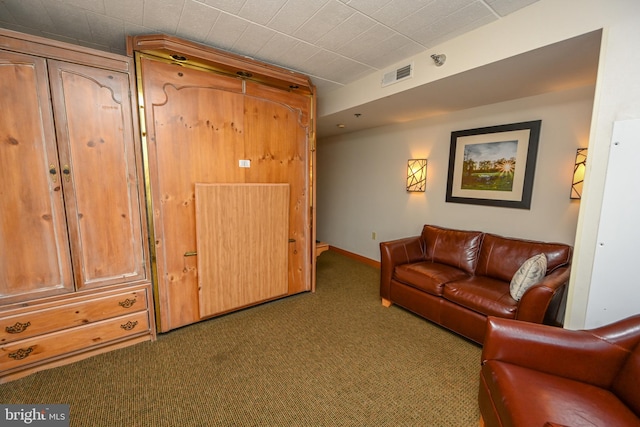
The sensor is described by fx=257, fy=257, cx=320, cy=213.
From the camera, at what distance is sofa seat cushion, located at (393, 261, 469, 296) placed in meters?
2.49

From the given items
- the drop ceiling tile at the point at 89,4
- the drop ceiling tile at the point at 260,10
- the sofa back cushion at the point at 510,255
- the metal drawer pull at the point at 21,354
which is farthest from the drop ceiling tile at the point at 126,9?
the sofa back cushion at the point at 510,255

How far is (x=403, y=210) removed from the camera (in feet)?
12.9

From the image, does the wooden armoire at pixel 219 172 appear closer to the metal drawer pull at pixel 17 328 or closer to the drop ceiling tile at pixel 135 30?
the drop ceiling tile at pixel 135 30

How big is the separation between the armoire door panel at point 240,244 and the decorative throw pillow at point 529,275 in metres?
2.17

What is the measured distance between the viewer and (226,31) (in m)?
2.09

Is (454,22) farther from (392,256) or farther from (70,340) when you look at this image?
(70,340)

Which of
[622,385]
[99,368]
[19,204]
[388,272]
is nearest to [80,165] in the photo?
[19,204]

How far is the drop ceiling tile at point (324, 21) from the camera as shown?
70.9 inches

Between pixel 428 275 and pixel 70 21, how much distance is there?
145 inches

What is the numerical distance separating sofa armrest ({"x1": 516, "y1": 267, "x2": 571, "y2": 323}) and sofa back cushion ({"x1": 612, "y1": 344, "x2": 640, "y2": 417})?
61 centimetres

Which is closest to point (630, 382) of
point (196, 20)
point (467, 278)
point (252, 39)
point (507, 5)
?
point (467, 278)

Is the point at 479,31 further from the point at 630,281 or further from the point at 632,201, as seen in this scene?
the point at 630,281

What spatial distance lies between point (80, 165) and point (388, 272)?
9.43ft

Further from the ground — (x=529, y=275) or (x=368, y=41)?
(x=368, y=41)
